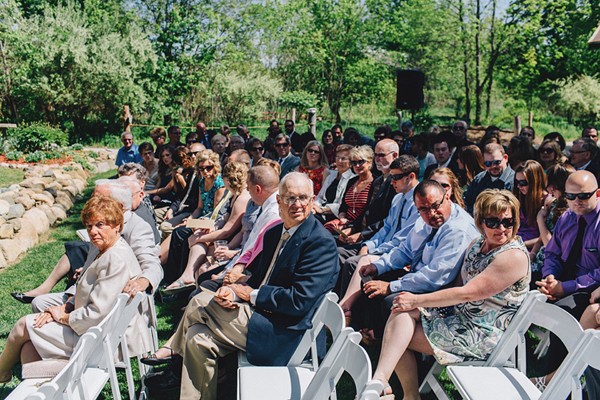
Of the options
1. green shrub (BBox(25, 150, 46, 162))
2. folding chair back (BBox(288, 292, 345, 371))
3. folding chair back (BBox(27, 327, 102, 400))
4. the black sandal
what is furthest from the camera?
green shrub (BBox(25, 150, 46, 162))

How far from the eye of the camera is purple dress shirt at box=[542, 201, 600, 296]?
375 centimetres

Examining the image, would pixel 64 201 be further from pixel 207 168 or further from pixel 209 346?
pixel 209 346

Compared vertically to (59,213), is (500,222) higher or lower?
higher

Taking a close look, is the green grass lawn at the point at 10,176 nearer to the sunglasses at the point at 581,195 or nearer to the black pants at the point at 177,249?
the black pants at the point at 177,249

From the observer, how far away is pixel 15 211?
841 centimetres

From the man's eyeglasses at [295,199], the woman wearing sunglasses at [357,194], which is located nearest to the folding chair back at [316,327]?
the man's eyeglasses at [295,199]

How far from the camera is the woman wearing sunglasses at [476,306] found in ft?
10.3

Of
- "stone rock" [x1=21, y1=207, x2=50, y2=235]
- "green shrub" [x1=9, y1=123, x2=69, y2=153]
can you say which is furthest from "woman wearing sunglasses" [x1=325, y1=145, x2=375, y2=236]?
"green shrub" [x1=9, y1=123, x2=69, y2=153]

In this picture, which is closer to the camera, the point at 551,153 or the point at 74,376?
the point at 74,376

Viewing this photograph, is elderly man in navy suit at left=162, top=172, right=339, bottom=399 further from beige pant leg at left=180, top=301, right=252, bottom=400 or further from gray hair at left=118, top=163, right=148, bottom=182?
gray hair at left=118, top=163, right=148, bottom=182

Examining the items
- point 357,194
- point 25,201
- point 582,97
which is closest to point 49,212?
point 25,201

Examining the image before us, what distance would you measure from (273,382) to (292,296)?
0.50 metres

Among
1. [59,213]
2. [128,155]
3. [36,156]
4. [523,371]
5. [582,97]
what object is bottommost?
[59,213]

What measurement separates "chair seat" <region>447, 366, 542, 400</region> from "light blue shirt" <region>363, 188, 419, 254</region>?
1695 mm
